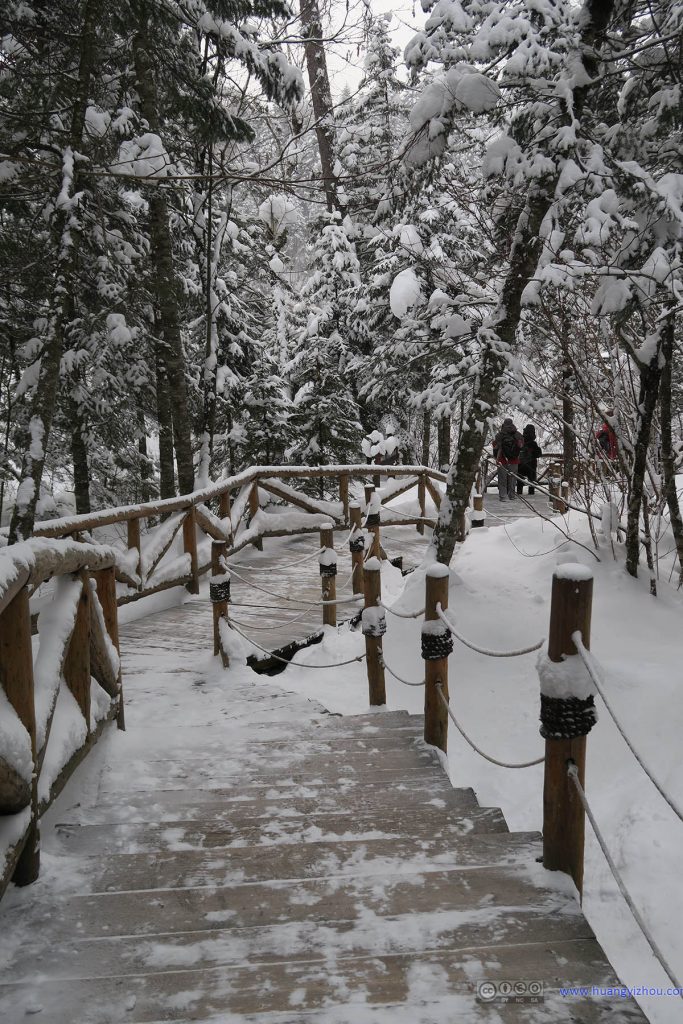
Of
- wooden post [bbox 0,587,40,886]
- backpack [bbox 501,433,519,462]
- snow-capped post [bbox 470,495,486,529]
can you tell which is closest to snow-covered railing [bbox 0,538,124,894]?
wooden post [bbox 0,587,40,886]

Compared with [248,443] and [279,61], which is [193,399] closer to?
[248,443]

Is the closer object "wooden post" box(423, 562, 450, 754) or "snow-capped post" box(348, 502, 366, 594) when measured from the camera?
"wooden post" box(423, 562, 450, 754)

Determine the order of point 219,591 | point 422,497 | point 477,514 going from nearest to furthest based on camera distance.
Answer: point 219,591 < point 477,514 < point 422,497

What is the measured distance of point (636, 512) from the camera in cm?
720

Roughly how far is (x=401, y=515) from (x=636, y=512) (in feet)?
23.7

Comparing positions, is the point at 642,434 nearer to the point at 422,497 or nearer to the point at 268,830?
the point at 268,830

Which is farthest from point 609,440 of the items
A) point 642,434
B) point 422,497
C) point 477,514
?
point 422,497

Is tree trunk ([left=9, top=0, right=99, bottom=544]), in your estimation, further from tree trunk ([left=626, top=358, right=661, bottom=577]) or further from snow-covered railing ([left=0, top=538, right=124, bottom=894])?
tree trunk ([left=626, top=358, right=661, bottom=577])

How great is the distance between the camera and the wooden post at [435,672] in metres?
3.69

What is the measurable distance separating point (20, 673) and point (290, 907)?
121 cm

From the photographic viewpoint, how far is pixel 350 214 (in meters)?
11.2

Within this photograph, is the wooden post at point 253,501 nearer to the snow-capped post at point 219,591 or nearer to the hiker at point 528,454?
the snow-capped post at point 219,591

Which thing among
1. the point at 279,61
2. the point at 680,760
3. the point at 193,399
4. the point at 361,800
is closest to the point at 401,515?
the point at 193,399

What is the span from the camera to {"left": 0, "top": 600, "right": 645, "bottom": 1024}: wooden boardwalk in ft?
5.90
